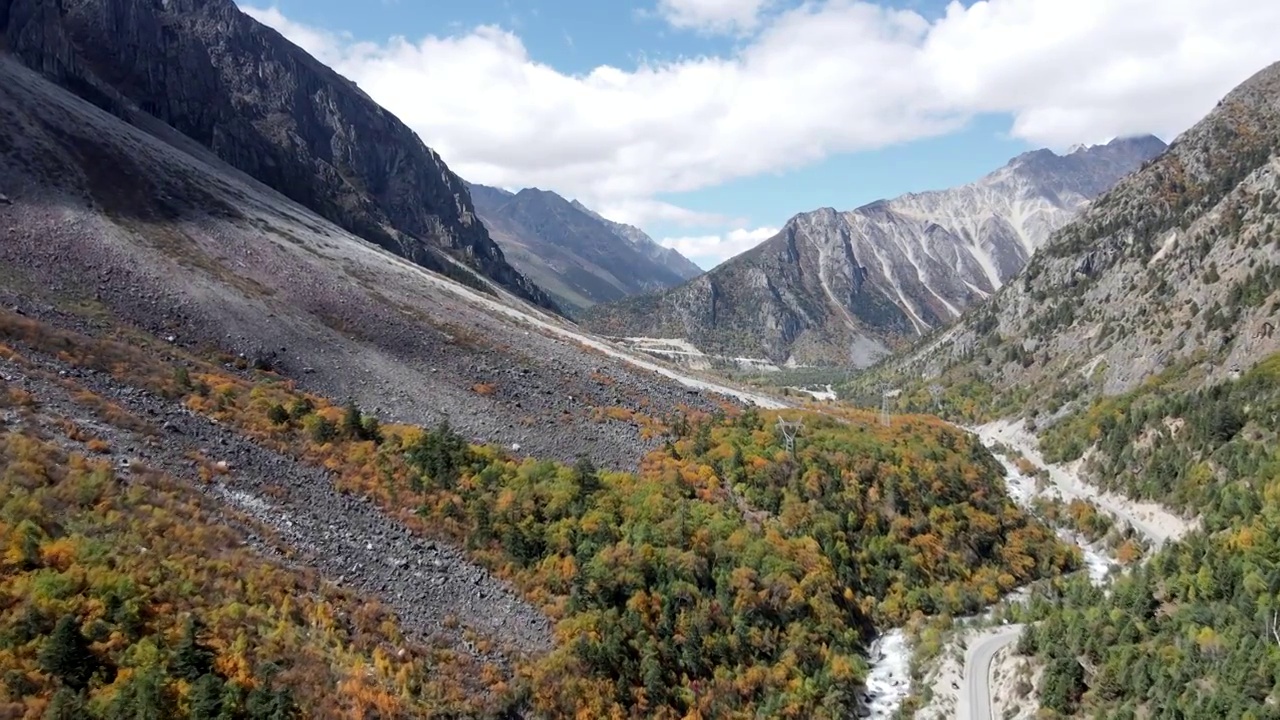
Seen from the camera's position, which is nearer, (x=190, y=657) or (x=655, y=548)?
(x=190, y=657)

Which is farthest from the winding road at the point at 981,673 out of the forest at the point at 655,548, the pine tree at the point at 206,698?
the pine tree at the point at 206,698

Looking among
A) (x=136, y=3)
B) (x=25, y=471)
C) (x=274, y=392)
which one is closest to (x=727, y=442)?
(x=274, y=392)

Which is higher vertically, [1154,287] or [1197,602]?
[1154,287]

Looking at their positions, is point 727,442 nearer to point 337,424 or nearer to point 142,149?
point 337,424

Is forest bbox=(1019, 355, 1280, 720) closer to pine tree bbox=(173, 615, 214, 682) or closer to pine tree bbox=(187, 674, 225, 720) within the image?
pine tree bbox=(187, 674, 225, 720)

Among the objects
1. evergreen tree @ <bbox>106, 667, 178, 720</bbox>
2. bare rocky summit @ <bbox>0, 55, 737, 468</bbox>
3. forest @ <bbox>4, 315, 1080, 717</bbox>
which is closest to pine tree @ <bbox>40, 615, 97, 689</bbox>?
evergreen tree @ <bbox>106, 667, 178, 720</bbox>

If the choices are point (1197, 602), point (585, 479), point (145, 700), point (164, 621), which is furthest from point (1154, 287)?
point (145, 700)

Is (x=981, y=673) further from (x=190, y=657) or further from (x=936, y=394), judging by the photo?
(x=936, y=394)
